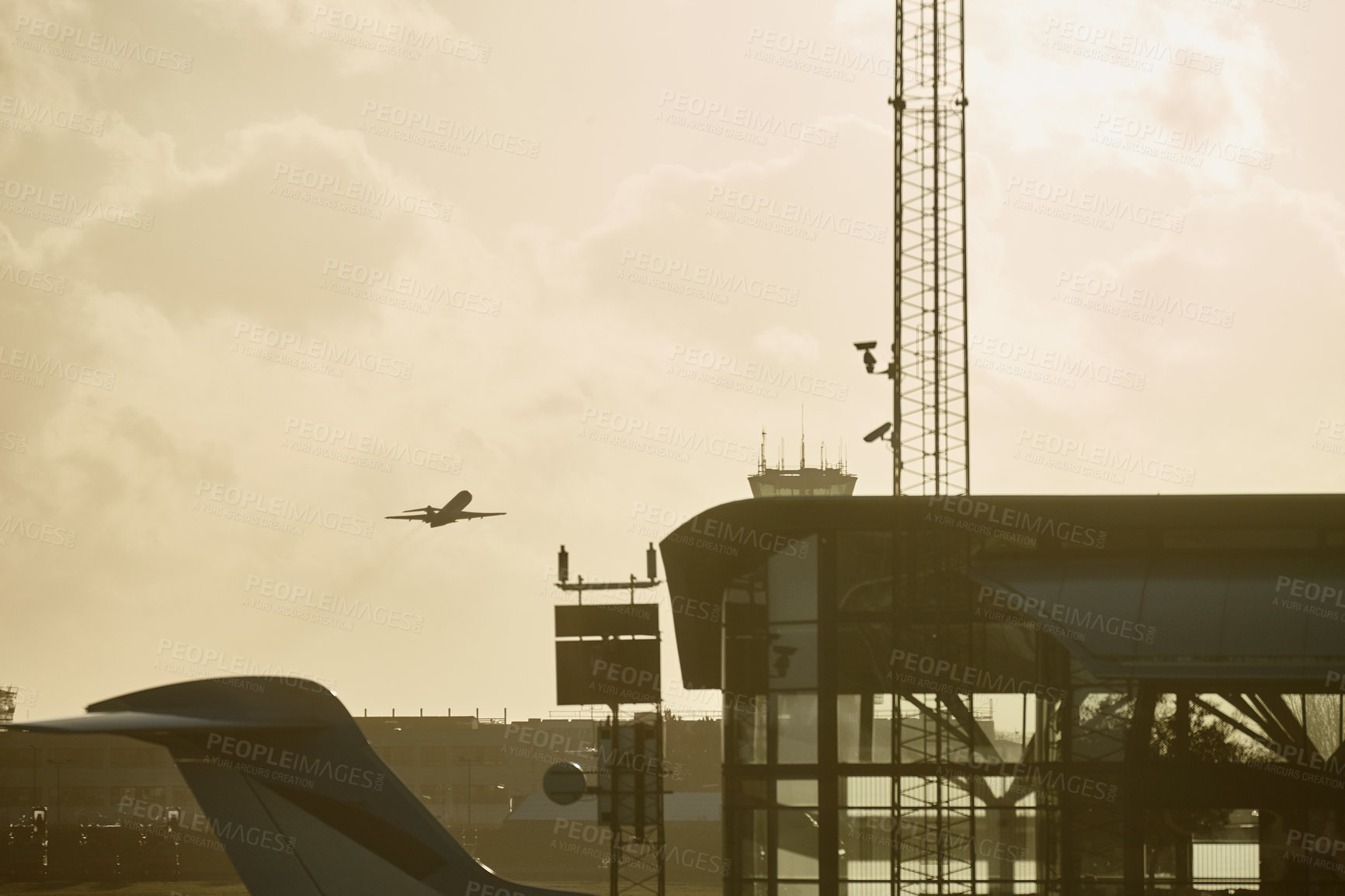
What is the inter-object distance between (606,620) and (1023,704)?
11282mm

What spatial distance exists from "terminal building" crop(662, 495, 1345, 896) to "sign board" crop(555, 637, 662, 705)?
2.80 metres

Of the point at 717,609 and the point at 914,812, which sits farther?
the point at 717,609

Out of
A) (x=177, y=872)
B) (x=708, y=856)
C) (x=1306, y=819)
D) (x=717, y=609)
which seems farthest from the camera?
(x=708, y=856)

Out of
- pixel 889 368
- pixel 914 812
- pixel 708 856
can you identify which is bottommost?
pixel 708 856

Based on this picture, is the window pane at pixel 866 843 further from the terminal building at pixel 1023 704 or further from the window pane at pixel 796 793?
the window pane at pixel 796 793

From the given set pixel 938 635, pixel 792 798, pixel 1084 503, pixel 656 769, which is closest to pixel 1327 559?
pixel 1084 503

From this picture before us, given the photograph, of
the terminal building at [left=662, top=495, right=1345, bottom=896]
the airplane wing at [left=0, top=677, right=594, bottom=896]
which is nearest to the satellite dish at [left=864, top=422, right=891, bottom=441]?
the terminal building at [left=662, top=495, right=1345, bottom=896]

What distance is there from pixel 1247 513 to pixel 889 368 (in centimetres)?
1087

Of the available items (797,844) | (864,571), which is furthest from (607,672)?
(864,571)

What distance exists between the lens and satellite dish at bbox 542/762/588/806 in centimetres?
3762

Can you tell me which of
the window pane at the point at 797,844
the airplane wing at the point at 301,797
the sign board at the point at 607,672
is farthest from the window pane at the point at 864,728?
the airplane wing at the point at 301,797

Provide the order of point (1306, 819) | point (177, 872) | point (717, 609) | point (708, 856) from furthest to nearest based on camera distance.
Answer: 1. point (708, 856)
2. point (177, 872)
3. point (717, 609)
4. point (1306, 819)

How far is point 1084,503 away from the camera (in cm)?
3625

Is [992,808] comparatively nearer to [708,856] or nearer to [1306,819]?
[1306,819]
